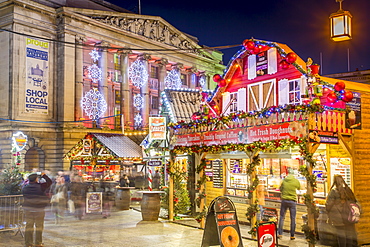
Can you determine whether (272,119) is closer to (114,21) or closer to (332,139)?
(332,139)

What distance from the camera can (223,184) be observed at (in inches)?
631

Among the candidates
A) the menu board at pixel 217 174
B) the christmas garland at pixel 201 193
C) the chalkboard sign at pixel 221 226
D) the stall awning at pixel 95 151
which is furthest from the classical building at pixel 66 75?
the chalkboard sign at pixel 221 226

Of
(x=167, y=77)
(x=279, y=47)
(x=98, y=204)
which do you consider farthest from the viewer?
(x=167, y=77)

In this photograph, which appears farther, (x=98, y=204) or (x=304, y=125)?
(x=98, y=204)

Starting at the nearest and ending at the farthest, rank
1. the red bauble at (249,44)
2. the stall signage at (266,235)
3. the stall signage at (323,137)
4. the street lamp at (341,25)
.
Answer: the stall signage at (266,235) < the stall signage at (323,137) < the street lamp at (341,25) < the red bauble at (249,44)

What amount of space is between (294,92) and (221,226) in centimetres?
580

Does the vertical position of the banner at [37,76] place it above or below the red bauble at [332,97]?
above

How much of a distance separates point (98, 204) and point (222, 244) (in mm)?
9179

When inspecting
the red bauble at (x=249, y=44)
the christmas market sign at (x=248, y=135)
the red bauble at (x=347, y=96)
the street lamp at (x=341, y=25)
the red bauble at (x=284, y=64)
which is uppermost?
the red bauble at (x=249, y=44)

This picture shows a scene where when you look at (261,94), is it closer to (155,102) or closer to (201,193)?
(201,193)

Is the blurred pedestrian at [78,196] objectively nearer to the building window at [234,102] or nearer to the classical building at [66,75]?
the building window at [234,102]

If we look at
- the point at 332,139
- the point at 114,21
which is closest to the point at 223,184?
the point at 332,139

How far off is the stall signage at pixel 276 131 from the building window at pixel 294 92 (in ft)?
7.66

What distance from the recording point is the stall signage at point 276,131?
1023 cm
